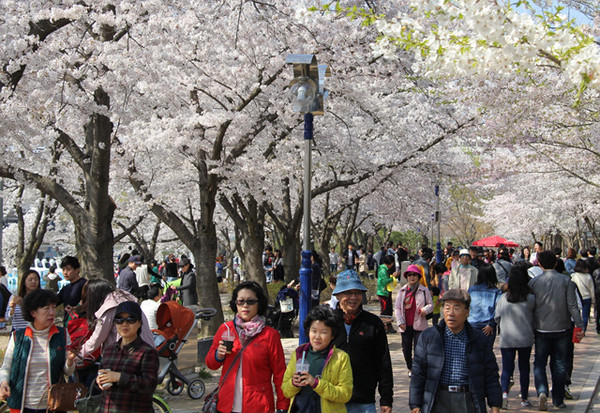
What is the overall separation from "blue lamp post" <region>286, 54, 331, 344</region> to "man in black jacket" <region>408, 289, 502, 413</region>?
259cm

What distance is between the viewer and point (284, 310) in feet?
43.2

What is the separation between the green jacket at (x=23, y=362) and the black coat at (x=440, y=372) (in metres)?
2.60

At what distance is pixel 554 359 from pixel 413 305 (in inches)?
74.2

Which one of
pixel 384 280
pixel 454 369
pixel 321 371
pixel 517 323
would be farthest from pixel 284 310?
pixel 321 371

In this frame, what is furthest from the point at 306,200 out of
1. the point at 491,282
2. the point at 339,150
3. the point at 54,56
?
the point at 339,150

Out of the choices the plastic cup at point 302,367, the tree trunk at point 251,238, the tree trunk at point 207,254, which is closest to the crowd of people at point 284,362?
the plastic cup at point 302,367

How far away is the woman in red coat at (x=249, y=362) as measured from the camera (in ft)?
15.3

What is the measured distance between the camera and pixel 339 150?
18484 mm

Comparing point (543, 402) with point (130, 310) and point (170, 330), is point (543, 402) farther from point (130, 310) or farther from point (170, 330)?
point (130, 310)

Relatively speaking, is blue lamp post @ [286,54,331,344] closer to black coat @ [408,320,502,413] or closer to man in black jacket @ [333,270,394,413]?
man in black jacket @ [333,270,394,413]

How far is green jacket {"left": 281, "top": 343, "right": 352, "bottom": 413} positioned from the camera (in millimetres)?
4270

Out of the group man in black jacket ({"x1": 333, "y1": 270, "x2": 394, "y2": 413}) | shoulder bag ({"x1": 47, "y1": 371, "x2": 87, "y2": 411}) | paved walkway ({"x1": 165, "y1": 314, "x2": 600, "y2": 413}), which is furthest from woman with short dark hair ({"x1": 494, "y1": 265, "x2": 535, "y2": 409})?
shoulder bag ({"x1": 47, "y1": 371, "x2": 87, "y2": 411})

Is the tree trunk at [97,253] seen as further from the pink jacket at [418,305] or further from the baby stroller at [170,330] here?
the pink jacket at [418,305]

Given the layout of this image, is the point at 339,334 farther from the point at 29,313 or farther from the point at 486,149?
the point at 486,149
